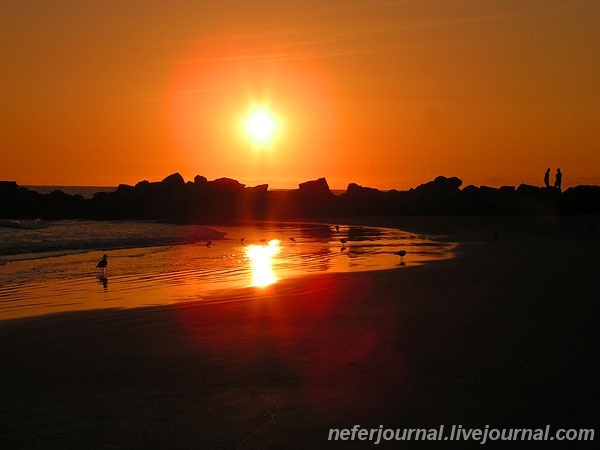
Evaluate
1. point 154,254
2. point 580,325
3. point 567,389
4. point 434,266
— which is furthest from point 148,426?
point 154,254

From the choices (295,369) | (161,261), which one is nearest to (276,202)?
(161,261)

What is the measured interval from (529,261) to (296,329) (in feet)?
41.6

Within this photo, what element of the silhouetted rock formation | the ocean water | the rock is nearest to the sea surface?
the ocean water

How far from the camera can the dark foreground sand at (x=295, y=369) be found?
5555 mm

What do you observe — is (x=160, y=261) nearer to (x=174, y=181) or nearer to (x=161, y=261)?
(x=161, y=261)

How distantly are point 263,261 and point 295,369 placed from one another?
50.9ft

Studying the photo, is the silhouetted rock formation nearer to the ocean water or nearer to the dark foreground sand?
the ocean water

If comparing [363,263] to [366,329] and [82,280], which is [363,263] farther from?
[366,329]

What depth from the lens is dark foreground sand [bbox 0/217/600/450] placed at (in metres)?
5.55

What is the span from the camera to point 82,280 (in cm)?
1758

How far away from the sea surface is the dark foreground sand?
2303 mm

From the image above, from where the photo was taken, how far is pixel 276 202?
70688 mm

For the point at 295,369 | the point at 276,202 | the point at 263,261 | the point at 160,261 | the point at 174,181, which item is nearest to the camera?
the point at 295,369

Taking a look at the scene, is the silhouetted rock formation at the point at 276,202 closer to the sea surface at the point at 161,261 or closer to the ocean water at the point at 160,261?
the sea surface at the point at 161,261
